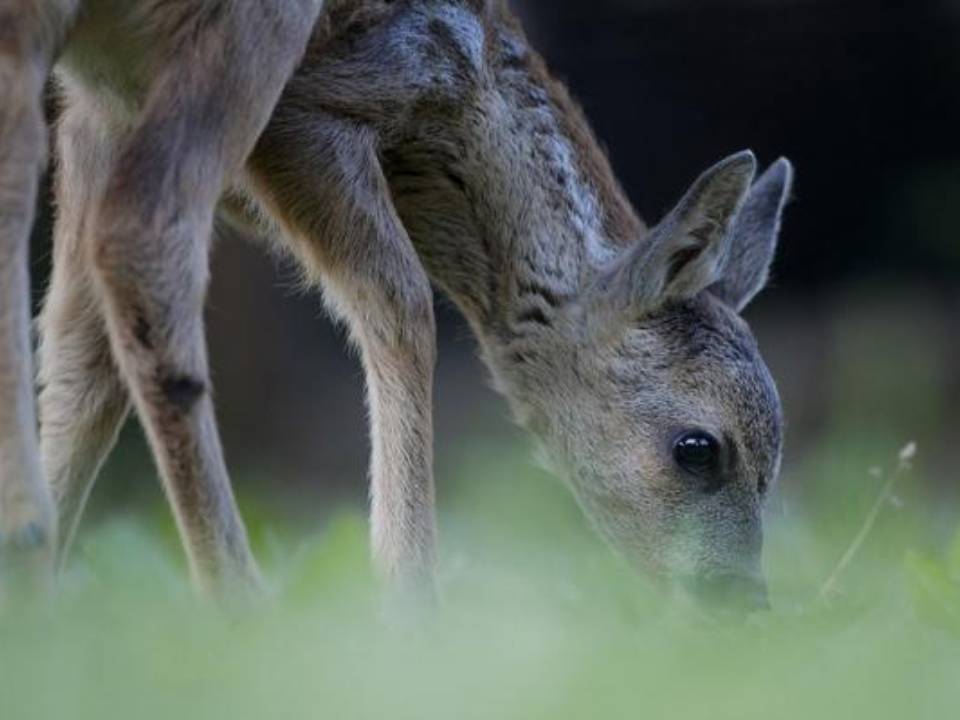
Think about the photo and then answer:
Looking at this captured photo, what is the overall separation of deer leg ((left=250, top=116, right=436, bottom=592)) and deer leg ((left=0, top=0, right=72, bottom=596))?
4.02 feet

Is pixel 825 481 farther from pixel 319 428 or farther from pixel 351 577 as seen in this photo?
pixel 319 428

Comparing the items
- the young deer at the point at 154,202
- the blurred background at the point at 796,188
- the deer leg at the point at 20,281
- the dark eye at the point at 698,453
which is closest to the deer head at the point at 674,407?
the dark eye at the point at 698,453

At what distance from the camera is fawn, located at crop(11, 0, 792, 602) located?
668 centimetres

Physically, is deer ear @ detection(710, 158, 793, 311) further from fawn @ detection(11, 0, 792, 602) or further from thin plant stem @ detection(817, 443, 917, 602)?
thin plant stem @ detection(817, 443, 917, 602)

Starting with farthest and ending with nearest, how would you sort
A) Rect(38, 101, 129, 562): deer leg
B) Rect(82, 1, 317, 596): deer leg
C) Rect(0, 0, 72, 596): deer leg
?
Rect(38, 101, 129, 562): deer leg → Rect(82, 1, 317, 596): deer leg → Rect(0, 0, 72, 596): deer leg

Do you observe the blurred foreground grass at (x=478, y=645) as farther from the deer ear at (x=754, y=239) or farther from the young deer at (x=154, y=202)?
the deer ear at (x=754, y=239)

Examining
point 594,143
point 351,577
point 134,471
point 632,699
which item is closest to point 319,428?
point 134,471

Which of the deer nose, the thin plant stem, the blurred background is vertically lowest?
the blurred background

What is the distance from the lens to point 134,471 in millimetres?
11383

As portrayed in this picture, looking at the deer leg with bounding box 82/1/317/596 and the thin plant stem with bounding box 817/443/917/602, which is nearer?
the deer leg with bounding box 82/1/317/596

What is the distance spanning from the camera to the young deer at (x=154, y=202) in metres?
5.41

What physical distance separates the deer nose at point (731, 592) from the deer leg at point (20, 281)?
2.41 meters

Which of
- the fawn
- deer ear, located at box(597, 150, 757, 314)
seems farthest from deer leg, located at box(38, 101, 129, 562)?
deer ear, located at box(597, 150, 757, 314)

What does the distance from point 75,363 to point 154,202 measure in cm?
135
